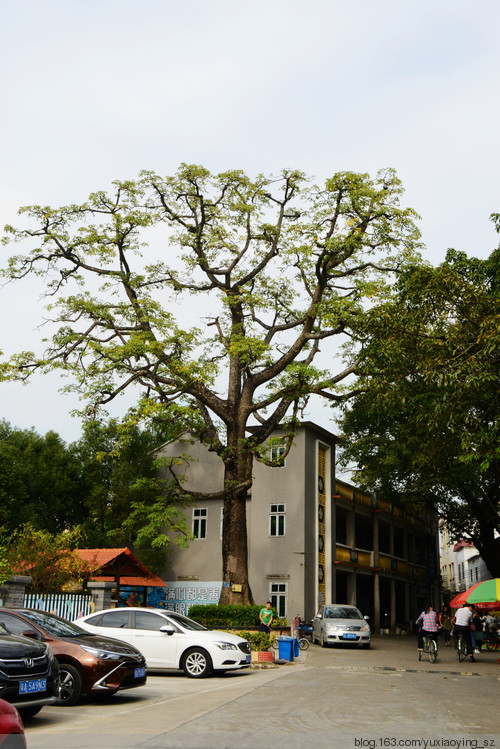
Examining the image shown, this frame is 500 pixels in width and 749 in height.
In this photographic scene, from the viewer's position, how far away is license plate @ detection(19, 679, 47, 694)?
847 cm

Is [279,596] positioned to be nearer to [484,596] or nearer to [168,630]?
[484,596]

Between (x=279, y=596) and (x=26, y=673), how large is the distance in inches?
992

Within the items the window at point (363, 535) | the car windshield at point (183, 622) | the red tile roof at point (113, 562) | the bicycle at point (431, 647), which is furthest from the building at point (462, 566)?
the car windshield at point (183, 622)

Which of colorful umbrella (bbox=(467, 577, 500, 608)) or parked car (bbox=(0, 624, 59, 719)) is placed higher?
colorful umbrella (bbox=(467, 577, 500, 608))

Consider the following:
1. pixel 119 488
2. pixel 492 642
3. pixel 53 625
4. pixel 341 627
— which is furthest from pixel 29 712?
pixel 119 488

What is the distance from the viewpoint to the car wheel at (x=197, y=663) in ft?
47.7

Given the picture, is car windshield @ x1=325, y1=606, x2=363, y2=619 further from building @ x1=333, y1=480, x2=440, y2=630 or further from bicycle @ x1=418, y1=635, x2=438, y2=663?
building @ x1=333, y1=480, x2=440, y2=630

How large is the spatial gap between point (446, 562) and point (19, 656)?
89.5 meters

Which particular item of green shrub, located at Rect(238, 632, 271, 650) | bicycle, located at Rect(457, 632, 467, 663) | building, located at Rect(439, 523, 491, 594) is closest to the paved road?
green shrub, located at Rect(238, 632, 271, 650)

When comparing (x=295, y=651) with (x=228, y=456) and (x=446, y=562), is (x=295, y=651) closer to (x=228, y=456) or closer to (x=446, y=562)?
(x=228, y=456)

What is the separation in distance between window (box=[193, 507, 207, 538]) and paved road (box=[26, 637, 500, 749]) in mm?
20808

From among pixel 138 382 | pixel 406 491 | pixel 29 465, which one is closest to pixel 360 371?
pixel 138 382

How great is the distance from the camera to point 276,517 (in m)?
33.8

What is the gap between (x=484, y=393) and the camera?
685 inches
